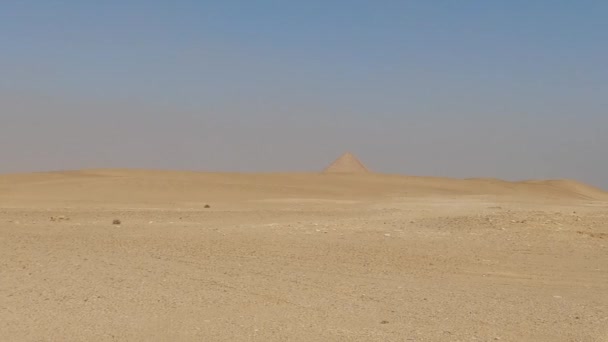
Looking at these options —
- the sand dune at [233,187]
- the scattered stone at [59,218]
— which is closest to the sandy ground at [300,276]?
the scattered stone at [59,218]

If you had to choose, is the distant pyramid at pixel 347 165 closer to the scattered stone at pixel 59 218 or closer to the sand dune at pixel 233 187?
the sand dune at pixel 233 187

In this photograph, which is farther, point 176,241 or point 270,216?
point 270,216

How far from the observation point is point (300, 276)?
523 inches

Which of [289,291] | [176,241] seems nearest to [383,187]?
[176,241]

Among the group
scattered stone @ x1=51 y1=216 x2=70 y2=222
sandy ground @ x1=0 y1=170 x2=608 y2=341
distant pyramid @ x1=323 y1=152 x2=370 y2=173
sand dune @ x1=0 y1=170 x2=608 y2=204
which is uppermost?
distant pyramid @ x1=323 y1=152 x2=370 y2=173

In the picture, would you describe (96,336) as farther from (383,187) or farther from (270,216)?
(383,187)

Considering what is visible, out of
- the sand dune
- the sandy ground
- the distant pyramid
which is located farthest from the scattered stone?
the distant pyramid

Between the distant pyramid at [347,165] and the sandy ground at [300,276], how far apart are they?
6524cm

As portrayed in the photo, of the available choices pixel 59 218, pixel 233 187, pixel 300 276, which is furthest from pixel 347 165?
pixel 300 276

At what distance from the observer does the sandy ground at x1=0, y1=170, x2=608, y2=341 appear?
9.42 m

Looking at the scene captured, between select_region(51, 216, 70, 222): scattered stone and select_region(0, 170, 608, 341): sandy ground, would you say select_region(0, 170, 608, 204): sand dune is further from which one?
select_region(0, 170, 608, 341): sandy ground

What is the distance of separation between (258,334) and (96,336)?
1691 mm

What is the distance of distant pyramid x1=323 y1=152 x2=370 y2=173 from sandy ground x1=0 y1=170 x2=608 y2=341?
214 feet

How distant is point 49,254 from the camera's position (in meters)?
15.1
